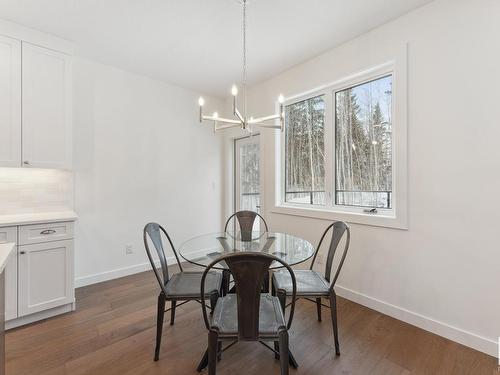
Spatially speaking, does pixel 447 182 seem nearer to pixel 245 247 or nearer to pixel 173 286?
pixel 245 247

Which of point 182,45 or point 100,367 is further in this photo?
point 182,45

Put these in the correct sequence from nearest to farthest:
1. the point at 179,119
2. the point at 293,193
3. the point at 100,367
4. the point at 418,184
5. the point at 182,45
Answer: the point at 100,367
the point at 418,184
the point at 182,45
the point at 293,193
the point at 179,119

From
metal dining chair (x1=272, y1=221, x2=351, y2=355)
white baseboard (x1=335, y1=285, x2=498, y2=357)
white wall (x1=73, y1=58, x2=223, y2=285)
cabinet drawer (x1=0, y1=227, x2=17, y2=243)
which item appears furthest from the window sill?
cabinet drawer (x1=0, y1=227, x2=17, y2=243)

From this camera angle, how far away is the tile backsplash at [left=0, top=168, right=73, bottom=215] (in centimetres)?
254

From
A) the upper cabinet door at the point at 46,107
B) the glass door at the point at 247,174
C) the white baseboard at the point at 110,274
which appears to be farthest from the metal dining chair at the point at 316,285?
the upper cabinet door at the point at 46,107

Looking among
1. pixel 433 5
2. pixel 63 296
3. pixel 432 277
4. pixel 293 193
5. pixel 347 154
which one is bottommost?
pixel 63 296

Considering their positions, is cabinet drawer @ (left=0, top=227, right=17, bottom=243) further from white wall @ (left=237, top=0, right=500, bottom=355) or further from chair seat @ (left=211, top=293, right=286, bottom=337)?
white wall @ (left=237, top=0, right=500, bottom=355)

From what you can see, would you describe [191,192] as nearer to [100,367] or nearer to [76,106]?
[76,106]

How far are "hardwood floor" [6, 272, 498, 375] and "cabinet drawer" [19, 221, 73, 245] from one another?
74 cm

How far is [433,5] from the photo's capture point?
2.03 meters

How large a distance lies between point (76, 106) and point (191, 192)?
6.09ft

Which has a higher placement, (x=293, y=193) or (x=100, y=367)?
(x=293, y=193)

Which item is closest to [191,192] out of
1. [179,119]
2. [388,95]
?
[179,119]

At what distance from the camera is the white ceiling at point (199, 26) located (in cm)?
209
